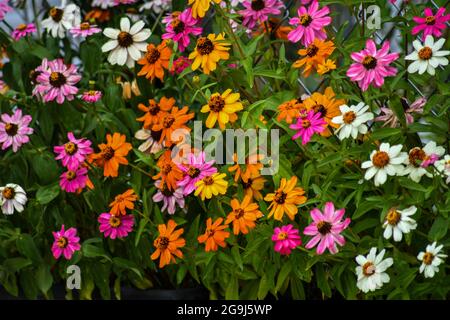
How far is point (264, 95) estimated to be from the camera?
75.9 inches

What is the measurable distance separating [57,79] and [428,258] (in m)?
0.90

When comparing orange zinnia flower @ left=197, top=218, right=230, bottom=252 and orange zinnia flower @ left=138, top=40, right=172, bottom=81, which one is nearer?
orange zinnia flower @ left=197, top=218, right=230, bottom=252

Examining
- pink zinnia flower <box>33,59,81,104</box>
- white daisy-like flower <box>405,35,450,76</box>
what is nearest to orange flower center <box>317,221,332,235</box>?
white daisy-like flower <box>405,35,450,76</box>

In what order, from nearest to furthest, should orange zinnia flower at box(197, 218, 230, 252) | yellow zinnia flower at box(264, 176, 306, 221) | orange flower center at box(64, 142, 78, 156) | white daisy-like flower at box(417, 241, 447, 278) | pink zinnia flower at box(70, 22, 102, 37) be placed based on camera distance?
1. white daisy-like flower at box(417, 241, 447, 278)
2. yellow zinnia flower at box(264, 176, 306, 221)
3. orange zinnia flower at box(197, 218, 230, 252)
4. orange flower center at box(64, 142, 78, 156)
5. pink zinnia flower at box(70, 22, 102, 37)

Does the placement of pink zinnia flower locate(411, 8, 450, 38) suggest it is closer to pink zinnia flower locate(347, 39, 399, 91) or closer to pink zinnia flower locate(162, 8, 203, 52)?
pink zinnia flower locate(347, 39, 399, 91)

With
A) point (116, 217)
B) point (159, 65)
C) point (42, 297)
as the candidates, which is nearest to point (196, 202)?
point (116, 217)

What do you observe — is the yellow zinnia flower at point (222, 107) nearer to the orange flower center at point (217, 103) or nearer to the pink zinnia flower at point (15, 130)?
the orange flower center at point (217, 103)

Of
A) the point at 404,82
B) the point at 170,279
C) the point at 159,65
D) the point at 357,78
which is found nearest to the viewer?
the point at 357,78

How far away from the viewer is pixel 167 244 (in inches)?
72.9

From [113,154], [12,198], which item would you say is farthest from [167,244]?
[12,198]

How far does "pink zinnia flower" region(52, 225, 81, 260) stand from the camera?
195 cm

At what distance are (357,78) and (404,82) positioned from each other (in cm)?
18

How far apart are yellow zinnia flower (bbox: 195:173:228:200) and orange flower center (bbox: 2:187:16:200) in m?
0.44
